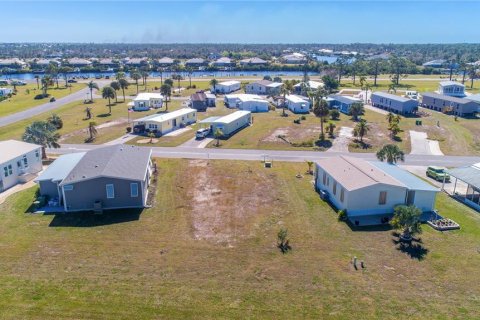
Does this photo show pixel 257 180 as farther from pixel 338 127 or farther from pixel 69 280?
pixel 338 127

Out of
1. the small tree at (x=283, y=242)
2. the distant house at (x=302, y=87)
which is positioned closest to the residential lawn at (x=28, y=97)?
the distant house at (x=302, y=87)

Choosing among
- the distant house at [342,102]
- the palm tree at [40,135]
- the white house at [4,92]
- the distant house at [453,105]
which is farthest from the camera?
the white house at [4,92]

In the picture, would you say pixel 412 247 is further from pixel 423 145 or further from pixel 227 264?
pixel 423 145

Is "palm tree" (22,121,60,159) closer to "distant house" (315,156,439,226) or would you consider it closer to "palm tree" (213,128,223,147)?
"palm tree" (213,128,223,147)

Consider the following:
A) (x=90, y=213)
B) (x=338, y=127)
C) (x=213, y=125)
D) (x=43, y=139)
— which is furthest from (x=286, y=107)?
(x=90, y=213)

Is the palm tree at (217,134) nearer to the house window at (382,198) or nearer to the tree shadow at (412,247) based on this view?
the house window at (382,198)

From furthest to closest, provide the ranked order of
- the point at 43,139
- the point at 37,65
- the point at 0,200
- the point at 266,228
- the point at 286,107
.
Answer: the point at 37,65 < the point at 286,107 < the point at 43,139 < the point at 0,200 < the point at 266,228

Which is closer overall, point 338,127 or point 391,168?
point 391,168
